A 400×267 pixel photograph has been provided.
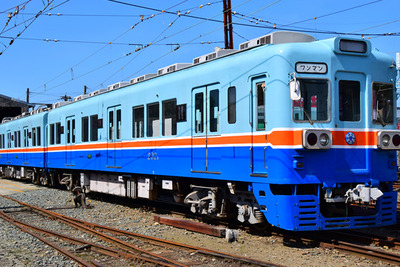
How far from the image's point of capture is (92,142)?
16.0m

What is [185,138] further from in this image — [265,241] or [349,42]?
[349,42]

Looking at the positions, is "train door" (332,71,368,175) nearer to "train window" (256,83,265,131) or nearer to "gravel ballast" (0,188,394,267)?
"train window" (256,83,265,131)

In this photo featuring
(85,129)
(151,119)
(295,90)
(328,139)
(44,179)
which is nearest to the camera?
(295,90)

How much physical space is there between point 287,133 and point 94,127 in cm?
949

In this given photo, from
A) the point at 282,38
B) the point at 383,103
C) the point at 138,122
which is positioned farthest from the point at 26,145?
the point at 383,103

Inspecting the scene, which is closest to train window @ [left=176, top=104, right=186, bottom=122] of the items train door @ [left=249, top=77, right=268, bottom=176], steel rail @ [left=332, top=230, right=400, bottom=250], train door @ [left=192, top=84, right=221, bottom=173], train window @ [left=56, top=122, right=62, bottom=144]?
train door @ [left=192, top=84, right=221, bottom=173]

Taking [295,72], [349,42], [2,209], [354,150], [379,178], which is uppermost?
[349,42]

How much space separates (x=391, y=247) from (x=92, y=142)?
10821 millimetres

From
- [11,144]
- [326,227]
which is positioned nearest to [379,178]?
[326,227]

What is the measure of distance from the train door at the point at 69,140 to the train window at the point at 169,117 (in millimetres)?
7272

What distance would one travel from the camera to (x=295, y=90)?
763 cm

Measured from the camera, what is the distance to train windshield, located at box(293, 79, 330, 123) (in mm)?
8125

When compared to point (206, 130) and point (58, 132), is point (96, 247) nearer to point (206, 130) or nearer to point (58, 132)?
point (206, 130)

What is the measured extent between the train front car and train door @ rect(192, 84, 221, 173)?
151cm
